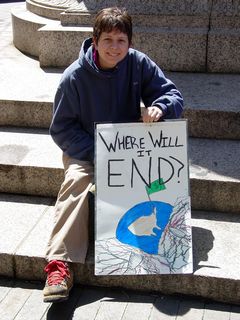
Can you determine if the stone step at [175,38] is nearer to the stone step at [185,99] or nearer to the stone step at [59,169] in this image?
the stone step at [185,99]

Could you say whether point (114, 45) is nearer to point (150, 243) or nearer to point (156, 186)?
point (156, 186)

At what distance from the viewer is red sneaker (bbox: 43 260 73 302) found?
281 cm

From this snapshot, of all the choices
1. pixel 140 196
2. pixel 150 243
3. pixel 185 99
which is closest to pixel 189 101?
pixel 185 99

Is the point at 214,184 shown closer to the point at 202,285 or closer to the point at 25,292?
the point at 202,285

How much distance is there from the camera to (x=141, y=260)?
293 centimetres

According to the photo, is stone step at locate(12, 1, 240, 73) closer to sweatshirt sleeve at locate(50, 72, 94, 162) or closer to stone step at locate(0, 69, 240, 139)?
stone step at locate(0, 69, 240, 139)

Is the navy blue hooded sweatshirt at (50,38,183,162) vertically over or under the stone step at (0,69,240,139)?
over

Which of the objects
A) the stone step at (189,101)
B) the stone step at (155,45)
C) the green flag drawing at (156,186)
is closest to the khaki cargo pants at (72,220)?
the green flag drawing at (156,186)

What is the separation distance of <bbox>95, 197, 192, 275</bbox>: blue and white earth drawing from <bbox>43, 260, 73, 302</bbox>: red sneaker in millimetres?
158

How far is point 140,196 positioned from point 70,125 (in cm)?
56

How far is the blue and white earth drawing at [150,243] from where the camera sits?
292 centimetres

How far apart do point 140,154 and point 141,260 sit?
56cm

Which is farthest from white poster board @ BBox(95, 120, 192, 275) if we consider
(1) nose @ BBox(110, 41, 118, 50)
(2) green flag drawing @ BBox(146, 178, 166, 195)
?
(1) nose @ BBox(110, 41, 118, 50)

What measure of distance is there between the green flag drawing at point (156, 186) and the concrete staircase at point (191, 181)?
393mm
